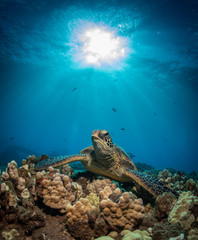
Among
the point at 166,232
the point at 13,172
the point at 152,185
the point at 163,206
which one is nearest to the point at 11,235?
the point at 13,172

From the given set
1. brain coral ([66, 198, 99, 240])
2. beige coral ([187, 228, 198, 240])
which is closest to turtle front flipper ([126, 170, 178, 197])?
beige coral ([187, 228, 198, 240])

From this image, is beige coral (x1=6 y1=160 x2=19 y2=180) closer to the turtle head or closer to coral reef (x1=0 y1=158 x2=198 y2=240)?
coral reef (x1=0 y1=158 x2=198 y2=240)

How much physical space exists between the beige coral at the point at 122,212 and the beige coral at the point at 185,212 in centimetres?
55

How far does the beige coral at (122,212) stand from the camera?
7.16ft

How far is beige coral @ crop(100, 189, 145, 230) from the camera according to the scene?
2184mm

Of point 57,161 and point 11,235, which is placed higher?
point 57,161

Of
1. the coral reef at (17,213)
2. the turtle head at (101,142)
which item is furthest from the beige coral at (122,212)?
the turtle head at (101,142)

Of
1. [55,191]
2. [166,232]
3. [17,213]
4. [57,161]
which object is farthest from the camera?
[57,161]

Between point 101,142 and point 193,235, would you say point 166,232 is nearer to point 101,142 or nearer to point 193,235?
point 193,235

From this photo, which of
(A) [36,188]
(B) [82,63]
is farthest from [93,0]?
(A) [36,188]

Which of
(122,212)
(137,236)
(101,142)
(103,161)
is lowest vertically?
(137,236)

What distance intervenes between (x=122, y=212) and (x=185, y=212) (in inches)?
38.9

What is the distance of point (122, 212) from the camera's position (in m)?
2.25

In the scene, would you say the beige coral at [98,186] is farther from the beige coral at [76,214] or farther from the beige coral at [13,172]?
the beige coral at [13,172]
